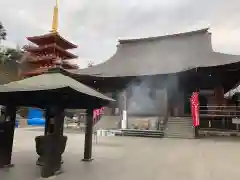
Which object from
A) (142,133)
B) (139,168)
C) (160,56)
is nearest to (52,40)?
(160,56)

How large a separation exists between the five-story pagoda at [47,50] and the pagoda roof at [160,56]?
47.5ft

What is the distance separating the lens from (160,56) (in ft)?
62.9

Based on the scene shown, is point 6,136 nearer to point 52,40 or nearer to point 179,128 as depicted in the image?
point 179,128

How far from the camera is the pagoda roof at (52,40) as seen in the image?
109 ft

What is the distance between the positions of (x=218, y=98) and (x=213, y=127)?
213 cm

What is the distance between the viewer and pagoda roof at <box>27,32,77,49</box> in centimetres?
3325

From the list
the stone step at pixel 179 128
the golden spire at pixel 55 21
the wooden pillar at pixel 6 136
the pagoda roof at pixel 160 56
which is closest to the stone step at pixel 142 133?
the stone step at pixel 179 128

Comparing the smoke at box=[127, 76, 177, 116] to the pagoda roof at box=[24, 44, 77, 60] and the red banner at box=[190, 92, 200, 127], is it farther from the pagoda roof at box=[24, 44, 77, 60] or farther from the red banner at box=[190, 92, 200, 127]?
the pagoda roof at box=[24, 44, 77, 60]

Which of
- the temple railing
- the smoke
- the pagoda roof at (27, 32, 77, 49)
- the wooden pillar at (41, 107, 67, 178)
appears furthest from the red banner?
the pagoda roof at (27, 32, 77, 49)

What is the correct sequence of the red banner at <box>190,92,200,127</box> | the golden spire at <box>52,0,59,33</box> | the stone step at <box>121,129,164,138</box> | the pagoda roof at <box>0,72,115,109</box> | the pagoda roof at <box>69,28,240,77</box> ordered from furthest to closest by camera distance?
1. the golden spire at <box>52,0,59,33</box>
2. the pagoda roof at <box>69,28,240,77</box>
3. the stone step at <box>121,129,164,138</box>
4. the red banner at <box>190,92,200,127</box>
5. the pagoda roof at <box>0,72,115,109</box>

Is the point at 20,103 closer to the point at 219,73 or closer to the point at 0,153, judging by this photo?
the point at 0,153

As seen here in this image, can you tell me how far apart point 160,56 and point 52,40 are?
21282 mm

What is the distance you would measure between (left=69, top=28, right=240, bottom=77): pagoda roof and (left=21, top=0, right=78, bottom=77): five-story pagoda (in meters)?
14.5

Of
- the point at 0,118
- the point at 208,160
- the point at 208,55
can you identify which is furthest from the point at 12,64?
the point at 208,160
